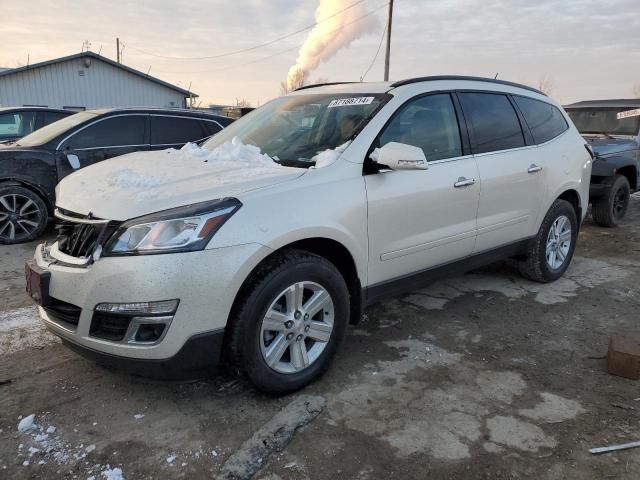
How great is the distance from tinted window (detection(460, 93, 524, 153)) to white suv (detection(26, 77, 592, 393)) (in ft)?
0.05

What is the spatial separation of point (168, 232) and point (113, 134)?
5075mm

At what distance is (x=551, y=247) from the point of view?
5.01m

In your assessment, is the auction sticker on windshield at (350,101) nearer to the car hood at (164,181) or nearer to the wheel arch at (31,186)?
the car hood at (164,181)

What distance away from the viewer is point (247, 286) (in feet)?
8.74

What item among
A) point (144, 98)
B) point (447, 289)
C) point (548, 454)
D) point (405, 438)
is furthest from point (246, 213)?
point (144, 98)

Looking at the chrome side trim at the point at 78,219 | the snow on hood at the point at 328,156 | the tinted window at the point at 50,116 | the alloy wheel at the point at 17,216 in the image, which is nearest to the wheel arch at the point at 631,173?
the snow on hood at the point at 328,156

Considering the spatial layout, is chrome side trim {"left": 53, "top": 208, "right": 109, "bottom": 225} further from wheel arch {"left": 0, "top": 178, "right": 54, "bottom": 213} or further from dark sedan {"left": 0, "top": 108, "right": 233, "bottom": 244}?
wheel arch {"left": 0, "top": 178, "right": 54, "bottom": 213}

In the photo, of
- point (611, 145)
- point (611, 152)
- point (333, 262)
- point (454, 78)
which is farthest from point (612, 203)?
point (333, 262)

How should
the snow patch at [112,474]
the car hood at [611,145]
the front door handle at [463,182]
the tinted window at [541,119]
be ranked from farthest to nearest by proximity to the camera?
the car hood at [611,145] → the tinted window at [541,119] → the front door handle at [463,182] → the snow patch at [112,474]

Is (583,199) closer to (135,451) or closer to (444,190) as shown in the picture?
(444,190)

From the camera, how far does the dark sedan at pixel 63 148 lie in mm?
6258

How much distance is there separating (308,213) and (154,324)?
972mm

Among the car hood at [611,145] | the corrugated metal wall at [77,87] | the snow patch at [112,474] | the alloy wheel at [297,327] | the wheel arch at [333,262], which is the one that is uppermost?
the corrugated metal wall at [77,87]

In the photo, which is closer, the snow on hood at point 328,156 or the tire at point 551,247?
the snow on hood at point 328,156
